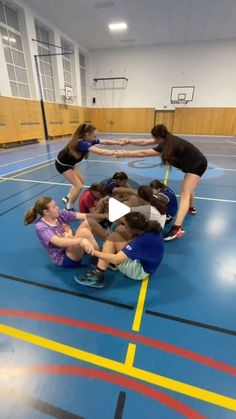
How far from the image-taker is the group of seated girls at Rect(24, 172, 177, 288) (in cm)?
208

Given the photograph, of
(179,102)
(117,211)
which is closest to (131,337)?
(117,211)

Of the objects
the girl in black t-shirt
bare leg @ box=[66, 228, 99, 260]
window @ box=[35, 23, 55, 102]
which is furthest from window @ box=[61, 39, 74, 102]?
bare leg @ box=[66, 228, 99, 260]

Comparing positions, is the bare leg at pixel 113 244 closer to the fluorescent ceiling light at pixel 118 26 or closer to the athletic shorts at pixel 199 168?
the athletic shorts at pixel 199 168

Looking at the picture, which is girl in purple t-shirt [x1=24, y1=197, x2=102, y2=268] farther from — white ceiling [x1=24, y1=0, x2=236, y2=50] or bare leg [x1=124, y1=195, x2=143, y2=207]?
white ceiling [x1=24, y1=0, x2=236, y2=50]

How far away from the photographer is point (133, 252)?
6.96 feet

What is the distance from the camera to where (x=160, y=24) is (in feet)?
44.0

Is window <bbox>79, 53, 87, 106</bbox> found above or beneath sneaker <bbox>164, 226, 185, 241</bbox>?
above

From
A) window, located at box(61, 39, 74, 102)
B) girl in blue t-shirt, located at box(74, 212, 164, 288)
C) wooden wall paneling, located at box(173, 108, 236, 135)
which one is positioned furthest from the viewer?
wooden wall paneling, located at box(173, 108, 236, 135)

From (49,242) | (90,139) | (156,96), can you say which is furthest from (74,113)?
(49,242)

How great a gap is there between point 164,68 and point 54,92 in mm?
8808

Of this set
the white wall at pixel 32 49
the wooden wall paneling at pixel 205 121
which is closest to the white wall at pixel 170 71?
the wooden wall paneling at pixel 205 121

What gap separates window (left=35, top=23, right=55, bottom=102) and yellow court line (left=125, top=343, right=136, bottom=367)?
1544 centimetres

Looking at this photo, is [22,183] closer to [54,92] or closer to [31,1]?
[31,1]

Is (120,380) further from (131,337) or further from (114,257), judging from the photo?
(114,257)
